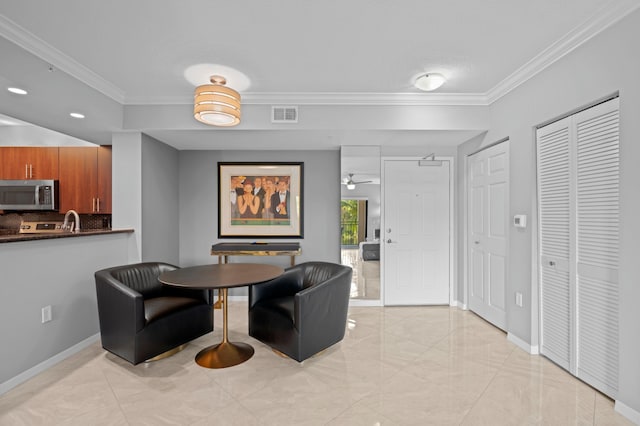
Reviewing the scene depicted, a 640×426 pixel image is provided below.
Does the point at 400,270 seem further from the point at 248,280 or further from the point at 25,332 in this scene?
the point at 25,332

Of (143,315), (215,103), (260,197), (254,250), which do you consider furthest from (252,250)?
(215,103)

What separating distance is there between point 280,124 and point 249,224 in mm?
1673

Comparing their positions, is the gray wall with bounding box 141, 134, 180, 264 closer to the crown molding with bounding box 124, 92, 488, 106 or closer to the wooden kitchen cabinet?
the crown molding with bounding box 124, 92, 488, 106

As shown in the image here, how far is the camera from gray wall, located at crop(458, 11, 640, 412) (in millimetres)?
1857

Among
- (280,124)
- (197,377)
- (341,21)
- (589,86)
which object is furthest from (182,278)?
(589,86)

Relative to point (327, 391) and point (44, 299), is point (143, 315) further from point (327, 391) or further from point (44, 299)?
point (327, 391)

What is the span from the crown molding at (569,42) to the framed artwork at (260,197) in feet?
8.63

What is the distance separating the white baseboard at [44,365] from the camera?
7.10 ft

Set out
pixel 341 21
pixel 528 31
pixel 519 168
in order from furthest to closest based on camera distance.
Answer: pixel 519 168 → pixel 528 31 → pixel 341 21

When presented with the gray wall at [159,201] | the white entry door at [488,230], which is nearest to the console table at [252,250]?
the gray wall at [159,201]

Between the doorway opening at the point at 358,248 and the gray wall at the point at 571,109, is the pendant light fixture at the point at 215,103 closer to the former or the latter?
the doorway opening at the point at 358,248

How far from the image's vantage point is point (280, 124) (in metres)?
3.37

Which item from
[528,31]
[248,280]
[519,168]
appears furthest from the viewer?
[519,168]

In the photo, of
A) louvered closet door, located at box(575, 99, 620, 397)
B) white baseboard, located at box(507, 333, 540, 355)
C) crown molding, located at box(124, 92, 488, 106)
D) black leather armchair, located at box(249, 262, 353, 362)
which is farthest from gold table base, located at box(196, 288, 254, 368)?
louvered closet door, located at box(575, 99, 620, 397)
